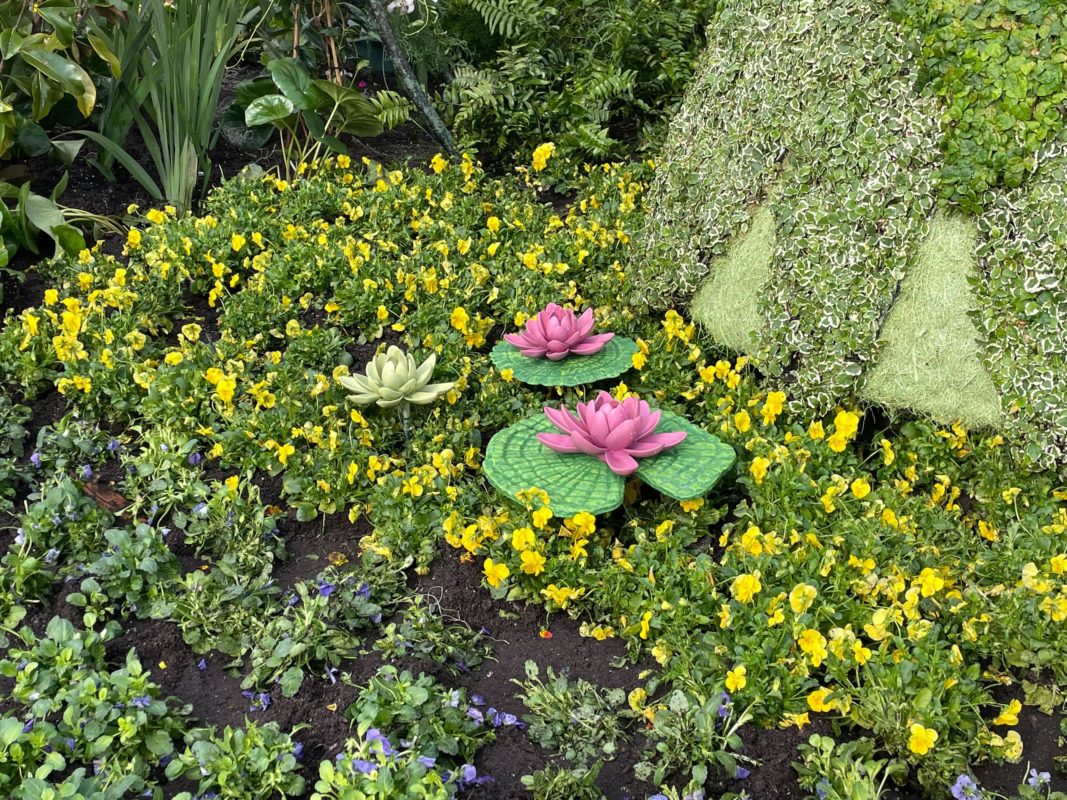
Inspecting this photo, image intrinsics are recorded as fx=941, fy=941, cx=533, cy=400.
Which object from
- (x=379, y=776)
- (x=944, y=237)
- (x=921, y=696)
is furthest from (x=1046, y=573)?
(x=379, y=776)

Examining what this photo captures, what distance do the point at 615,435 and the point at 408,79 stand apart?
9.80 ft

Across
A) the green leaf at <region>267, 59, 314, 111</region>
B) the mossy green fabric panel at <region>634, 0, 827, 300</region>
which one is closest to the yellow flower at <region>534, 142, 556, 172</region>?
the green leaf at <region>267, 59, 314, 111</region>

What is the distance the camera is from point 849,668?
212 centimetres

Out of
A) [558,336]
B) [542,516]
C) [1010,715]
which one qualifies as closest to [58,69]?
[558,336]

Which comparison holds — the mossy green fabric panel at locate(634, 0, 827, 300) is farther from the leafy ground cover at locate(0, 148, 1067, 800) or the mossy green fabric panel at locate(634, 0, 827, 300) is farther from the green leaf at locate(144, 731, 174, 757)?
the green leaf at locate(144, 731, 174, 757)

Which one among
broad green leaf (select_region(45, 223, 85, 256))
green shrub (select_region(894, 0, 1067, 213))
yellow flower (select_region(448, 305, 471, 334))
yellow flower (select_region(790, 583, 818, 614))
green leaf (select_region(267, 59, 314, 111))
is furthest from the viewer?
green leaf (select_region(267, 59, 314, 111))

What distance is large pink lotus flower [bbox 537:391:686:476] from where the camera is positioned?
8.45 ft

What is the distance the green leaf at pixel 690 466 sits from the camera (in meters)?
2.53

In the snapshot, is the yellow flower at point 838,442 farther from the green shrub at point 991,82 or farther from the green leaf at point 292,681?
the green leaf at point 292,681

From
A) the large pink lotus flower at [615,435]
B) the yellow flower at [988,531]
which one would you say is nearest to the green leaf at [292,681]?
the large pink lotus flower at [615,435]

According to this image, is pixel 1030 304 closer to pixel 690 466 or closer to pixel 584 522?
pixel 690 466

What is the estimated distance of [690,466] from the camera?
2625 mm

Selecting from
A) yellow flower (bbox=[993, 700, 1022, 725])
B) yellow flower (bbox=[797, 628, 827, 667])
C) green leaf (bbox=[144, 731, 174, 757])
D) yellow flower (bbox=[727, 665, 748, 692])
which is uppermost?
yellow flower (bbox=[797, 628, 827, 667])

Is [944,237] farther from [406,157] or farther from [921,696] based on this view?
[406,157]
